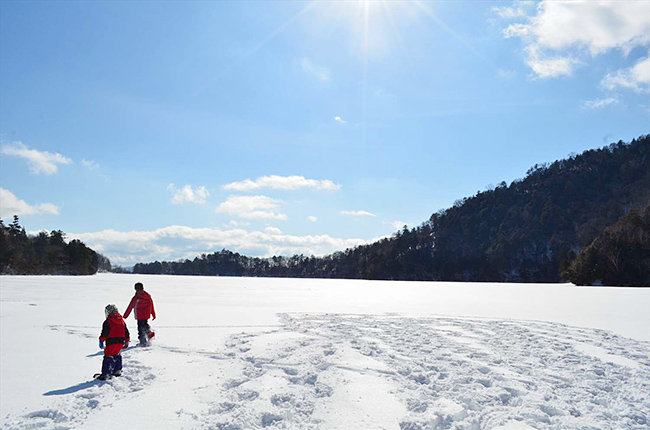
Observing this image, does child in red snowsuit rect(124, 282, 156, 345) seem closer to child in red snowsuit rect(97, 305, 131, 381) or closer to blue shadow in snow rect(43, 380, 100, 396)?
child in red snowsuit rect(97, 305, 131, 381)

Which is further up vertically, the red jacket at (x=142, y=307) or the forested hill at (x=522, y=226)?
the forested hill at (x=522, y=226)

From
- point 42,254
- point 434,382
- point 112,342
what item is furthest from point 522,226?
point 112,342

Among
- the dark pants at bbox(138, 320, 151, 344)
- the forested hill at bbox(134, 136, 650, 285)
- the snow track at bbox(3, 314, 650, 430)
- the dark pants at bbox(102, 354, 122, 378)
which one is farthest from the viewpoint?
the forested hill at bbox(134, 136, 650, 285)

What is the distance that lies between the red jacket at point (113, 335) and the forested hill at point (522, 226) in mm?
134374

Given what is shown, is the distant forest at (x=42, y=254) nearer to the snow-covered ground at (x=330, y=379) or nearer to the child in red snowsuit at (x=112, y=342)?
the snow-covered ground at (x=330, y=379)

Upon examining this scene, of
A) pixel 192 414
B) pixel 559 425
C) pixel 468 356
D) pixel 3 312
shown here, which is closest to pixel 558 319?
pixel 468 356

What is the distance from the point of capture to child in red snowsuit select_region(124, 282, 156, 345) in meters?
10.1

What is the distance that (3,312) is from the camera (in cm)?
1606

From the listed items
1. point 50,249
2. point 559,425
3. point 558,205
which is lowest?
point 559,425

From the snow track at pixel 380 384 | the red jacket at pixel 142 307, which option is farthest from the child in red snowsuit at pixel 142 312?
the snow track at pixel 380 384

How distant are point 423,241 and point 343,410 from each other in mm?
172874

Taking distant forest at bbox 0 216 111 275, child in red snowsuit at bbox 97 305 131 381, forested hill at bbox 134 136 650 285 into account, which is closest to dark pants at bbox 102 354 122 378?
child in red snowsuit at bbox 97 305 131 381

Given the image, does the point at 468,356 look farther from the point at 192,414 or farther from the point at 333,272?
the point at 333,272

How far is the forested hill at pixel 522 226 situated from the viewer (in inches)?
5655
